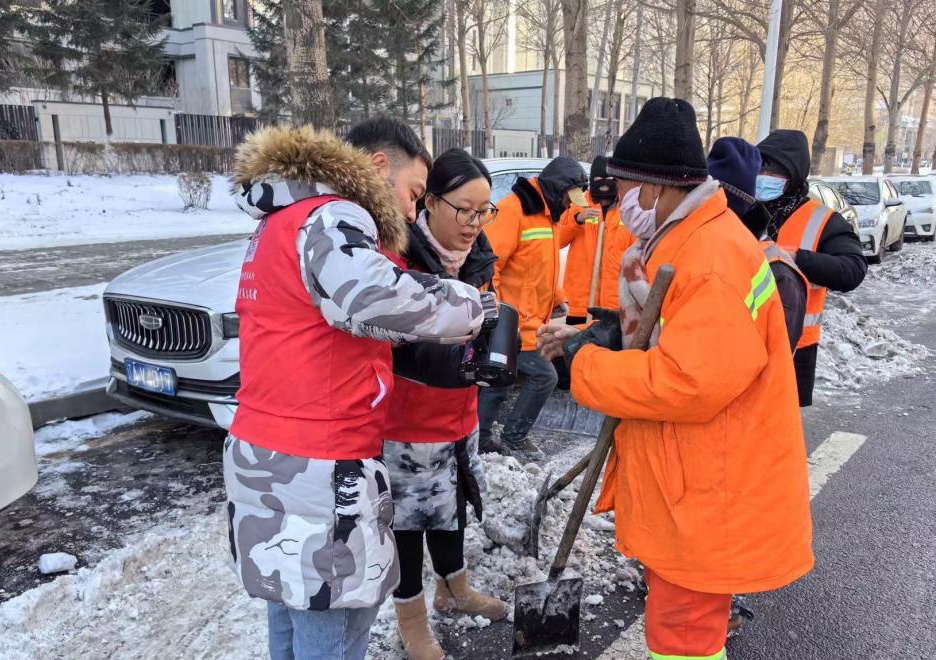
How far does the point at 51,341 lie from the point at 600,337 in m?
5.39

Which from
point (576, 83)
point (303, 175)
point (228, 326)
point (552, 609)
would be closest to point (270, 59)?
point (576, 83)

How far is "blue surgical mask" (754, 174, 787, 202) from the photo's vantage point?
336cm

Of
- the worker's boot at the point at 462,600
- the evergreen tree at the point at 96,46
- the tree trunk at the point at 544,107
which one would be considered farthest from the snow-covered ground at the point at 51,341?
the tree trunk at the point at 544,107

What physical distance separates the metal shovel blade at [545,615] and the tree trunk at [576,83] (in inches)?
372

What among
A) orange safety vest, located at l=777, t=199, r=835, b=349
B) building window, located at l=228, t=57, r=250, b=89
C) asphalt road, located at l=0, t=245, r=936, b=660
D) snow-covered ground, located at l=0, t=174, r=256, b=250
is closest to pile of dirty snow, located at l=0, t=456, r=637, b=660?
asphalt road, located at l=0, t=245, r=936, b=660

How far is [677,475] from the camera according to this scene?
181cm

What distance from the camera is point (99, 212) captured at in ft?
54.6

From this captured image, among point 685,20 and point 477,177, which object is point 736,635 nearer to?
point 477,177

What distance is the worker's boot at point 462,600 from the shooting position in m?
2.71

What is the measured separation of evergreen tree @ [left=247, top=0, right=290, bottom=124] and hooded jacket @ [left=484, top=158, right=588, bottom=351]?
2221 centimetres

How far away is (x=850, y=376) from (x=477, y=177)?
17.9 feet

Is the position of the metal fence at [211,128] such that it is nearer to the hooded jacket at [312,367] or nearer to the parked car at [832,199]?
the parked car at [832,199]

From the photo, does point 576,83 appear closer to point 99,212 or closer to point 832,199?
point 832,199

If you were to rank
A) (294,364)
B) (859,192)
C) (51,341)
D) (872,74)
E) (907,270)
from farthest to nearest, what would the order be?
(872,74) < (859,192) < (907,270) < (51,341) < (294,364)
